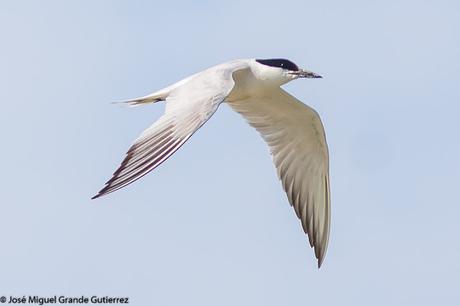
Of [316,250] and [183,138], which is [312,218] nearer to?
[316,250]

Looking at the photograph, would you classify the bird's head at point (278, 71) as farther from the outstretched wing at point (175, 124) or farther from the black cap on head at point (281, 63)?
the outstretched wing at point (175, 124)

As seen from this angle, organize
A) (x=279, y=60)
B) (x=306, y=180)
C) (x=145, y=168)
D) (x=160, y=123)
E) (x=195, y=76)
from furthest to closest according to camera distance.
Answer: (x=306, y=180) < (x=279, y=60) < (x=195, y=76) < (x=160, y=123) < (x=145, y=168)

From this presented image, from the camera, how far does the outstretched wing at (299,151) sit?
52.1 feet

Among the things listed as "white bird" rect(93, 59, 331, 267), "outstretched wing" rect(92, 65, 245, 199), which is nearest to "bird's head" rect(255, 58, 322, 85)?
"white bird" rect(93, 59, 331, 267)

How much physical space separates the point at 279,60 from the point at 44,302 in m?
4.48

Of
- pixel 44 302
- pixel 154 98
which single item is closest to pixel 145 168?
pixel 44 302

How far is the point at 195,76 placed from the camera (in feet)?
45.7

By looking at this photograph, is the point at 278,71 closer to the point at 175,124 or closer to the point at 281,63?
the point at 281,63

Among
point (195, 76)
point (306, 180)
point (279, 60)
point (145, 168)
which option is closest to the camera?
point (145, 168)

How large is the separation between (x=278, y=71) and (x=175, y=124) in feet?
10.3

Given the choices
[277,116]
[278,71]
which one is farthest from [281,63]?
[277,116]

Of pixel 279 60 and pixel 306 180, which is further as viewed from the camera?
pixel 306 180

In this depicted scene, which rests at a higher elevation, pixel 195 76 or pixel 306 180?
pixel 195 76

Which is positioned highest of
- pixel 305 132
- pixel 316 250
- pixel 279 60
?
pixel 279 60
